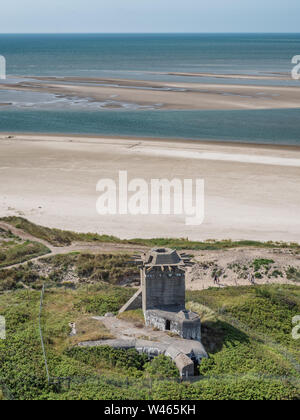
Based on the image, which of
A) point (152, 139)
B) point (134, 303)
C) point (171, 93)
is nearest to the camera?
point (134, 303)

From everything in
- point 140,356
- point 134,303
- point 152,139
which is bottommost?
point 140,356

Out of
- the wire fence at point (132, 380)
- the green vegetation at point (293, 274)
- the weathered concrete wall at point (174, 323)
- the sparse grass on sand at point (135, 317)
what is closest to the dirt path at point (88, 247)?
the green vegetation at point (293, 274)

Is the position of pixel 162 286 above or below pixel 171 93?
below

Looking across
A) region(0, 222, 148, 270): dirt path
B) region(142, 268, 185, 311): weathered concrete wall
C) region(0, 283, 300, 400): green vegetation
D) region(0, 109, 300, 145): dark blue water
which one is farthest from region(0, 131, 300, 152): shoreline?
region(142, 268, 185, 311): weathered concrete wall

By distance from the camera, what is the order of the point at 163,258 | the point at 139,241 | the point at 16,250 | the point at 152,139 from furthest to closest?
the point at 152,139
the point at 139,241
the point at 16,250
the point at 163,258

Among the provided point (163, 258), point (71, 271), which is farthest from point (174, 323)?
point (71, 271)

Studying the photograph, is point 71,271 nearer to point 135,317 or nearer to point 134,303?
point 134,303
